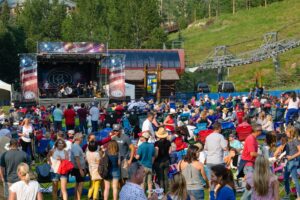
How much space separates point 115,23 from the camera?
71.4 meters

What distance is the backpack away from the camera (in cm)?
1209

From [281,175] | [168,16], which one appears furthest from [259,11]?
[281,175]

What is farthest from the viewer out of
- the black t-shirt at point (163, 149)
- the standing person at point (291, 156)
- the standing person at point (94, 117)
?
the standing person at point (94, 117)

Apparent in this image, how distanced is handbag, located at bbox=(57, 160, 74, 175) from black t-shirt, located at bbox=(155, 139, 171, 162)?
1765mm

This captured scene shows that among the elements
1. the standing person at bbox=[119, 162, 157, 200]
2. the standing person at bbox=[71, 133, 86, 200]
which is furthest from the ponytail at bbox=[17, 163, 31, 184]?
the standing person at bbox=[71, 133, 86, 200]

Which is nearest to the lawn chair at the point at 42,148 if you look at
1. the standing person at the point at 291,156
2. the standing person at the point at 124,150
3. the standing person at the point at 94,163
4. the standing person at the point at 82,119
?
the standing person at the point at 124,150

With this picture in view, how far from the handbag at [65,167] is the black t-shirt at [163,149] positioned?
1.77m

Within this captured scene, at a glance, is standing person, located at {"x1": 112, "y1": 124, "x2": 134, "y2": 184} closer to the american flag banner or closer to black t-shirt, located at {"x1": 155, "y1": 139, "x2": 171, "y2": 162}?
black t-shirt, located at {"x1": 155, "y1": 139, "x2": 171, "y2": 162}

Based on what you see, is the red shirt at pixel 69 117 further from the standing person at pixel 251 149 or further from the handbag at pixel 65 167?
the standing person at pixel 251 149

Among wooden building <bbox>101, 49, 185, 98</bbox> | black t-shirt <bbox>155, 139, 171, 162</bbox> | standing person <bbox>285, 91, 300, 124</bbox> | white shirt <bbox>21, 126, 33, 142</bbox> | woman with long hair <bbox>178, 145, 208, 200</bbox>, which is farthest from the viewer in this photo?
wooden building <bbox>101, 49, 185, 98</bbox>

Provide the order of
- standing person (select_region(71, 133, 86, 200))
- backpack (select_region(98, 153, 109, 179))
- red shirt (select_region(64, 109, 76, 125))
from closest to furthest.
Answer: backpack (select_region(98, 153, 109, 179)) < standing person (select_region(71, 133, 86, 200)) < red shirt (select_region(64, 109, 76, 125))

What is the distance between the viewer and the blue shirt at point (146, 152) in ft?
42.6

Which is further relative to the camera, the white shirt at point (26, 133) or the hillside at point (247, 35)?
the hillside at point (247, 35)

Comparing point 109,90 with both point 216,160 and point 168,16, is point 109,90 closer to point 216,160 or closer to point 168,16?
point 216,160
